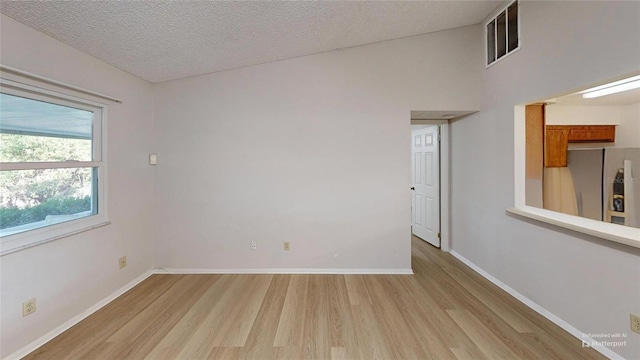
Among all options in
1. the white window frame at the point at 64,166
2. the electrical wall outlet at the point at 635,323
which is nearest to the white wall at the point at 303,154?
the white window frame at the point at 64,166

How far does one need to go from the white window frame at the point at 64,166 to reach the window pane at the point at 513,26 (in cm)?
423

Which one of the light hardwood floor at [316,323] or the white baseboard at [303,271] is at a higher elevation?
the white baseboard at [303,271]

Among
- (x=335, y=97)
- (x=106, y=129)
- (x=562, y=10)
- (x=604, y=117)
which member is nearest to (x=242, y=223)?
(x=106, y=129)

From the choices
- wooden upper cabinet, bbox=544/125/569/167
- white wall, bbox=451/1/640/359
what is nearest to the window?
white wall, bbox=451/1/640/359

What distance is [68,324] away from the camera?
2.21m

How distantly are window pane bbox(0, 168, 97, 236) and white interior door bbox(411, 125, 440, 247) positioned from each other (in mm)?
4381

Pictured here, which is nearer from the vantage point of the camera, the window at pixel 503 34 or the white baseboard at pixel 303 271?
the window at pixel 503 34

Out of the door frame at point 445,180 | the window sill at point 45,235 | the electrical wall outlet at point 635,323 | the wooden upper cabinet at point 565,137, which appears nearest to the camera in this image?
the electrical wall outlet at point 635,323

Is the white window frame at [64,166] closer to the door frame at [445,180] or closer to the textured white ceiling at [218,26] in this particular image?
the textured white ceiling at [218,26]

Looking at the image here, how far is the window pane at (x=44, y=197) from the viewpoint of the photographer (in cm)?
187

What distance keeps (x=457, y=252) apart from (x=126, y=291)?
424 centimetres

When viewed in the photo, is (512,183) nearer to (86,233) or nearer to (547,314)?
(547,314)

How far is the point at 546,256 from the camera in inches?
91.9

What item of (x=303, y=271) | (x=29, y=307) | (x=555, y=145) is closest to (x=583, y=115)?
(x=555, y=145)
